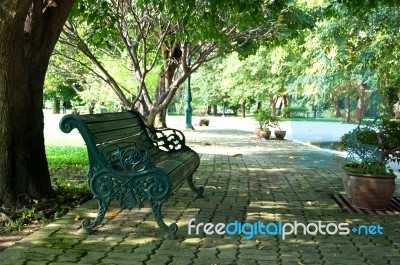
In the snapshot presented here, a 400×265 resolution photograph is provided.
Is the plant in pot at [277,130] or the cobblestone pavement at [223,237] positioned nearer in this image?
the cobblestone pavement at [223,237]

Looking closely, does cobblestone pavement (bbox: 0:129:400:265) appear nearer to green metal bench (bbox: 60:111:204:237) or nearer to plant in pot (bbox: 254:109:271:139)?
green metal bench (bbox: 60:111:204:237)

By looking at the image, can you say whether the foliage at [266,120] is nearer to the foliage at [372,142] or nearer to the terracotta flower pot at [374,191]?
the foliage at [372,142]

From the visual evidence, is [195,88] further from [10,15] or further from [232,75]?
[10,15]

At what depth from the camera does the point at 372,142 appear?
8.39m

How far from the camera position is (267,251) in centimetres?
457

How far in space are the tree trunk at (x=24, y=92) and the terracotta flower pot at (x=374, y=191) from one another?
4.14 meters

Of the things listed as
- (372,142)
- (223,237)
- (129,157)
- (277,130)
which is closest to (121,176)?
(129,157)

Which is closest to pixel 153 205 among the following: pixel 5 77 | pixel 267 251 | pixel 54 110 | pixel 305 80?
pixel 267 251

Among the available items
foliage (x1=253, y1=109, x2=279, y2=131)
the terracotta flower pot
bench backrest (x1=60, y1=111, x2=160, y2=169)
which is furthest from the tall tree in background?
foliage (x1=253, y1=109, x2=279, y2=131)

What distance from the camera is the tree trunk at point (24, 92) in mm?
5559

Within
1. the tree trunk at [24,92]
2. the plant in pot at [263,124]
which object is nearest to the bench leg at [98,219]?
the tree trunk at [24,92]

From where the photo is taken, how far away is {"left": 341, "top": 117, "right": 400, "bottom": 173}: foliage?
279 inches

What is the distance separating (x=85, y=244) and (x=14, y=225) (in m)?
1.05

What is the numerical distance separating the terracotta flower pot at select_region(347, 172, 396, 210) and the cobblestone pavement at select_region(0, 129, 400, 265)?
0.38 metres
